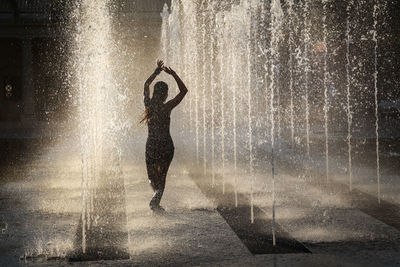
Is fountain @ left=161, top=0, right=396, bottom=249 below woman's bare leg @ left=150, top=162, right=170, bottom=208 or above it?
above

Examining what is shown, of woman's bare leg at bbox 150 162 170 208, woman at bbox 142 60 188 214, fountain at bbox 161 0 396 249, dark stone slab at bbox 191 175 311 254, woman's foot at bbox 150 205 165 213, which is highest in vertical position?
fountain at bbox 161 0 396 249

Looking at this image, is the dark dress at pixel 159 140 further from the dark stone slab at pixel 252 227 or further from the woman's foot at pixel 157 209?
the dark stone slab at pixel 252 227

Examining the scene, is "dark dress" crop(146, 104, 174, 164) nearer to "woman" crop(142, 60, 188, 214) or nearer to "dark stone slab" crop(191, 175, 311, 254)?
"woman" crop(142, 60, 188, 214)

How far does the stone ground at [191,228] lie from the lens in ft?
14.1

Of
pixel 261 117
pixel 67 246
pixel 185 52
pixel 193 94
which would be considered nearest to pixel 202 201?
pixel 67 246

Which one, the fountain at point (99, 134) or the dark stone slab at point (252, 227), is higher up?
the fountain at point (99, 134)

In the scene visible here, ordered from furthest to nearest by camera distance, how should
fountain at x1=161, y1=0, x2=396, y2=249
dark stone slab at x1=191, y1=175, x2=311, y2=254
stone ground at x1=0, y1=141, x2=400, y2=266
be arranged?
fountain at x1=161, y1=0, x2=396, y2=249 → dark stone slab at x1=191, y1=175, x2=311, y2=254 → stone ground at x1=0, y1=141, x2=400, y2=266

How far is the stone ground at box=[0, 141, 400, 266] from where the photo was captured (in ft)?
14.1

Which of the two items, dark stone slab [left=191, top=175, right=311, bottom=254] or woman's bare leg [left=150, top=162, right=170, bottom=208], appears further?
woman's bare leg [left=150, top=162, right=170, bottom=208]

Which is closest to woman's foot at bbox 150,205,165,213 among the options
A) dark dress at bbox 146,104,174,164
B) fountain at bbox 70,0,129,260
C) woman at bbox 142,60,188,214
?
woman at bbox 142,60,188,214

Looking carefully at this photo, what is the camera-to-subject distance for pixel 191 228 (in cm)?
536

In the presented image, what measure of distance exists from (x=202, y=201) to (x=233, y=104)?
30.3m

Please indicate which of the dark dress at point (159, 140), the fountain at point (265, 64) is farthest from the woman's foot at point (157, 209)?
the fountain at point (265, 64)

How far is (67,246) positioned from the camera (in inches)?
187
